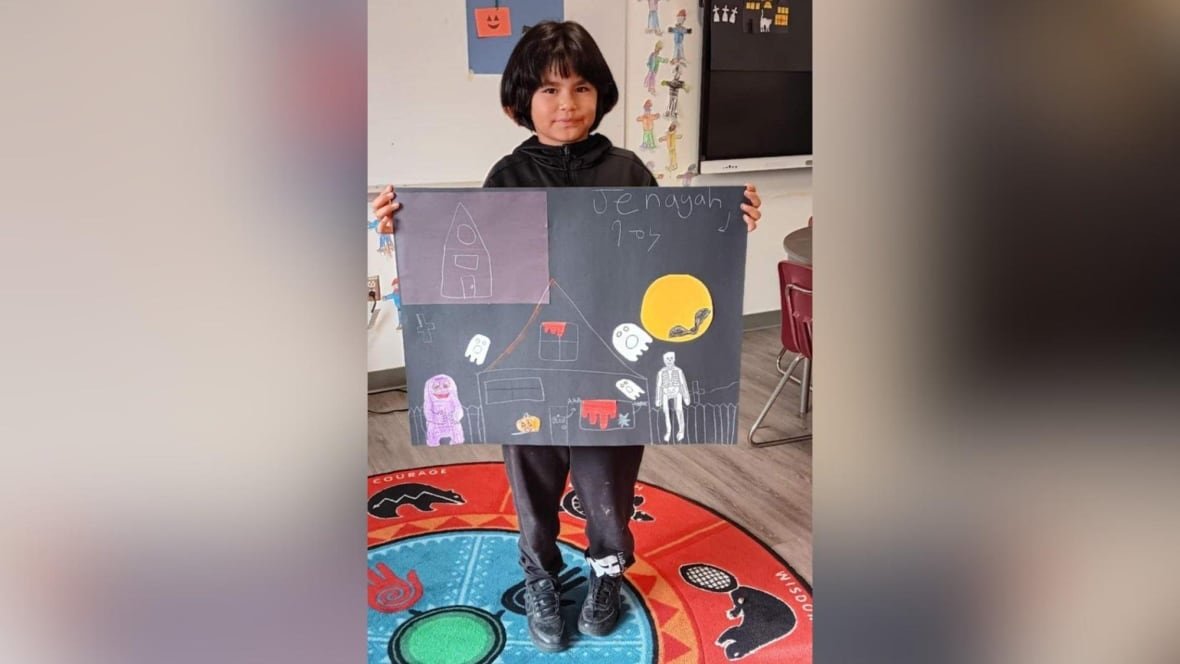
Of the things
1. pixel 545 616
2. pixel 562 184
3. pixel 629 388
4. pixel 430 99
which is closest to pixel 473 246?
pixel 562 184

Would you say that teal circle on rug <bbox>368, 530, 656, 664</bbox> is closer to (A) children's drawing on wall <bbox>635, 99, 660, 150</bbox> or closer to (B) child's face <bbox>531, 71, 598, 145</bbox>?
(B) child's face <bbox>531, 71, 598, 145</bbox>

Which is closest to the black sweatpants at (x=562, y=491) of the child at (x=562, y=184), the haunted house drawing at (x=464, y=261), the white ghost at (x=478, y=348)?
the child at (x=562, y=184)

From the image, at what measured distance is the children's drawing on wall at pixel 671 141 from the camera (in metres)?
3.57

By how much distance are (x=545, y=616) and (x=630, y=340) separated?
69cm

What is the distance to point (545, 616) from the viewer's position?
1780 millimetres

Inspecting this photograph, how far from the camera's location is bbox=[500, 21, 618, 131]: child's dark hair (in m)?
1.57

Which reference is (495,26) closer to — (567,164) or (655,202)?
(567,164)

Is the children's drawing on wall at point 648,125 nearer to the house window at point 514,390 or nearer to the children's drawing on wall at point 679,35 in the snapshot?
the children's drawing on wall at point 679,35

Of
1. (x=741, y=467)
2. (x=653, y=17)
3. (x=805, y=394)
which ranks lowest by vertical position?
(x=741, y=467)

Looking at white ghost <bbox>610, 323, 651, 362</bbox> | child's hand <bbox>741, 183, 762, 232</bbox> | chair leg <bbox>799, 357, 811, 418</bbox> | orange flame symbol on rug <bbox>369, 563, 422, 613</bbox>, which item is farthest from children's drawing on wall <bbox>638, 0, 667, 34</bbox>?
orange flame symbol on rug <bbox>369, 563, 422, 613</bbox>
